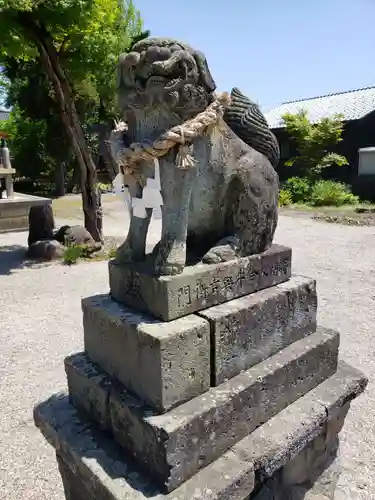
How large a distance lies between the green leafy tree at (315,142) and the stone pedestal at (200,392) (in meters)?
16.7

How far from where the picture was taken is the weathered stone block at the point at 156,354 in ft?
5.88

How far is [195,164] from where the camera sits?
1.95m

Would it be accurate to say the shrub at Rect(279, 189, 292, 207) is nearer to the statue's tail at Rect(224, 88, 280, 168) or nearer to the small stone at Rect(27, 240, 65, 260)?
the small stone at Rect(27, 240, 65, 260)

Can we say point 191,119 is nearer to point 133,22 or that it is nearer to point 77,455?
point 77,455

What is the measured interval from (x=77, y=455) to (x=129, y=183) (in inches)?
51.3

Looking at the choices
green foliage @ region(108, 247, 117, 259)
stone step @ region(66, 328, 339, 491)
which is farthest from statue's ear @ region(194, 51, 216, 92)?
green foliage @ region(108, 247, 117, 259)

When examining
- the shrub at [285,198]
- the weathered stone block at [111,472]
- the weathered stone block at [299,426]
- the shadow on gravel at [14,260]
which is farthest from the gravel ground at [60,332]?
the shrub at [285,198]

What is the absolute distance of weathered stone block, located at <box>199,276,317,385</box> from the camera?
2.01 metres

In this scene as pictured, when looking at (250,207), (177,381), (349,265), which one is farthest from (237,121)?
(349,265)

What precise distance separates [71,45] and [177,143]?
7.23m

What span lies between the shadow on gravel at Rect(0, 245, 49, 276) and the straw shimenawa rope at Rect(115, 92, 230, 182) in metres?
6.38

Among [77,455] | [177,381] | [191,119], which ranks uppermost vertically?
[191,119]

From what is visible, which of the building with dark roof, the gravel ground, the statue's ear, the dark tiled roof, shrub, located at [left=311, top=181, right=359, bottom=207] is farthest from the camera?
the dark tiled roof

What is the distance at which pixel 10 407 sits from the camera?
365cm
